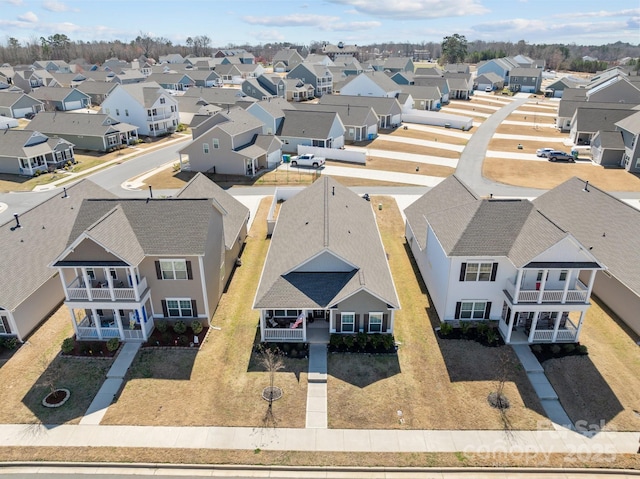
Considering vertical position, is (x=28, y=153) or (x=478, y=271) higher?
(x=28, y=153)

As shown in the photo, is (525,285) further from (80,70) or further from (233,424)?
(80,70)

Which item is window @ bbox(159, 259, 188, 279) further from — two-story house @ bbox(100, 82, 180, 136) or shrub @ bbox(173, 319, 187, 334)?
two-story house @ bbox(100, 82, 180, 136)

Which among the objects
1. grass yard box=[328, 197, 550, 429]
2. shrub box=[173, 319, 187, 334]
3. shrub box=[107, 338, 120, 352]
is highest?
shrub box=[173, 319, 187, 334]

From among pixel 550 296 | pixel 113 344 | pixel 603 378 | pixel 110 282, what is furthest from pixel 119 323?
pixel 603 378

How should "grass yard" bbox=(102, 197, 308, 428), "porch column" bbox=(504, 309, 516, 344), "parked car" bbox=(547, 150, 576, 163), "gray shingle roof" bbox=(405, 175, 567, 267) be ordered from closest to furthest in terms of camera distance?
"grass yard" bbox=(102, 197, 308, 428) < "gray shingle roof" bbox=(405, 175, 567, 267) < "porch column" bbox=(504, 309, 516, 344) < "parked car" bbox=(547, 150, 576, 163)

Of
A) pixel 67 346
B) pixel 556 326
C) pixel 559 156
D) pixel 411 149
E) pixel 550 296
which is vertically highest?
pixel 550 296

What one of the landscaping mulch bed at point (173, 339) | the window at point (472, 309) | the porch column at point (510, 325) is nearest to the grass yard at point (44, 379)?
the landscaping mulch bed at point (173, 339)

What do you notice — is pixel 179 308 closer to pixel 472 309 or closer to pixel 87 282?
pixel 87 282

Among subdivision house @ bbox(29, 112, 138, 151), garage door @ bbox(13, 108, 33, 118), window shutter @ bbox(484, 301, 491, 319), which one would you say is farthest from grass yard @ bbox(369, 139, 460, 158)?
garage door @ bbox(13, 108, 33, 118)
